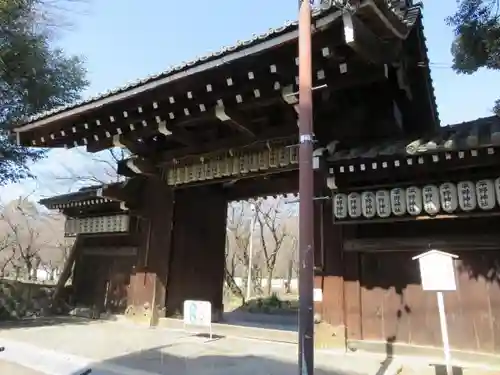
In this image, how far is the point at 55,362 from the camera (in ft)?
17.5

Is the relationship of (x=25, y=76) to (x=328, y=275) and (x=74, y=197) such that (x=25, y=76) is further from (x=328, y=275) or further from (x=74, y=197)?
(x=328, y=275)

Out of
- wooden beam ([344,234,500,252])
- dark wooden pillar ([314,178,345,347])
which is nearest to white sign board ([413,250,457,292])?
wooden beam ([344,234,500,252])

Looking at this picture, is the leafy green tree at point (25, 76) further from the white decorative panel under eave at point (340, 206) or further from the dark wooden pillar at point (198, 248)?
the white decorative panel under eave at point (340, 206)

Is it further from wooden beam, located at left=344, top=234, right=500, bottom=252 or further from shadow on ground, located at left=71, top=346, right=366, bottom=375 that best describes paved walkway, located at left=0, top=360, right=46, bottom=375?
wooden beam, located at left=344, top=234, right=500, bottom=252

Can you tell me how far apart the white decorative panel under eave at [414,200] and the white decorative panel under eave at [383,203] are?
0.25 meters

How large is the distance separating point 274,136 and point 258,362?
3.40 metres

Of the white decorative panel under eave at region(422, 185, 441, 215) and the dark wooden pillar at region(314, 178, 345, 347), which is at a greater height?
the white decorative panel under eave at region(422, 185, 441, 215)

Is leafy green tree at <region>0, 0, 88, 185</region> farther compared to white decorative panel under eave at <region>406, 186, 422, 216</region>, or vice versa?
leafy green tree at <region>0, 0, 88, 185</region>

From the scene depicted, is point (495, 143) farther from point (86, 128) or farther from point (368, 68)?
point (86, 128)

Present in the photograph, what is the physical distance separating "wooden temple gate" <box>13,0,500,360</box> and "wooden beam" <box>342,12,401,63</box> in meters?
0.02

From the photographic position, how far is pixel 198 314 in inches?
270

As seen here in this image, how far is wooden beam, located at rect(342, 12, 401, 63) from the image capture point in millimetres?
4003

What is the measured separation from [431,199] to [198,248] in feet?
17.6

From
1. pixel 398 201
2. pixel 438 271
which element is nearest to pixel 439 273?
pixel 438 271
